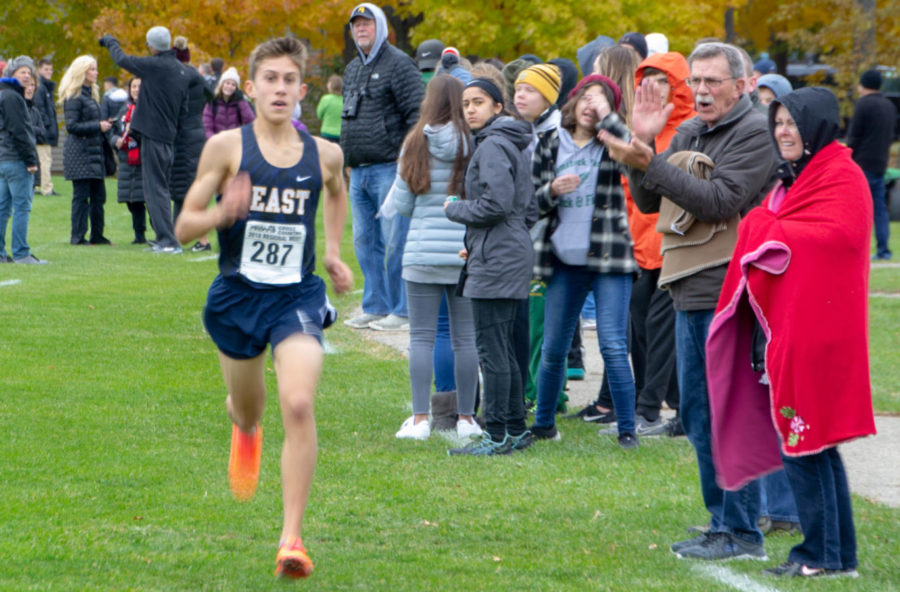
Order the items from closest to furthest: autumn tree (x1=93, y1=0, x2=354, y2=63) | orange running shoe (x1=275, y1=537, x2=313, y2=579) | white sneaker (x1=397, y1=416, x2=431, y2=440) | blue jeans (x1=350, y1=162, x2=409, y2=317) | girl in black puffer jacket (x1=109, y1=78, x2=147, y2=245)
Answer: orange running shoe (x1=275, y1=537, x2=313, y2=579)
white sneaker (x1=397, y1=416, x2=431, y2=440)
blue jeans (x1=350, y1=162, x2=409, y2=317)
girl in black puffer jacket (x1=109, y1=78, x2=147, y2=245)
autumn tree (x1=93, y1=0, x2=354, y2=63)

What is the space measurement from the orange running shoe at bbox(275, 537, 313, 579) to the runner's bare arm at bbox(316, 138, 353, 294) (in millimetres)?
1148

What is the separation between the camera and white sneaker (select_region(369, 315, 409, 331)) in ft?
37.5

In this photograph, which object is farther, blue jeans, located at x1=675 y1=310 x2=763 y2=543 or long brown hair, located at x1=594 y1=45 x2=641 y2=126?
long brown hair, located at x1=594 y1=45 x2=641 y2=126

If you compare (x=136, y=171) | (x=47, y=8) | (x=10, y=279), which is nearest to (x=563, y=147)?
(x=10, y=279)

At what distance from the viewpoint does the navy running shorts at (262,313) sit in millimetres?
5125

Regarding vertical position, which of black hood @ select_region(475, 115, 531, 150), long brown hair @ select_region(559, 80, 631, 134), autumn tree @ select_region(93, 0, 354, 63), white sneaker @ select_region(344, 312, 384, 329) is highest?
autumn tree @ select_region(93, 0, 354, 63)

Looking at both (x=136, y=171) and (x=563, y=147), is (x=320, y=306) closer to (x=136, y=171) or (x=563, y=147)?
(x=563, y=147)

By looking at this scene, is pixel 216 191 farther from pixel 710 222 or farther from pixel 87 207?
pixel 87 207

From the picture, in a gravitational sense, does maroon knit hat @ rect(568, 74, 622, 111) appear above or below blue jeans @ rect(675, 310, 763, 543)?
above

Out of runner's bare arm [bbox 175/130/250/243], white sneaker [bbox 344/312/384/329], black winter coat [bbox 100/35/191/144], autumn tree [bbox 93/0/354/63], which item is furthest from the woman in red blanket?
autumn tree [bbox 93/0/354/63]

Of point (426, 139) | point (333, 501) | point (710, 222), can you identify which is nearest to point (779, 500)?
point (710, 222)

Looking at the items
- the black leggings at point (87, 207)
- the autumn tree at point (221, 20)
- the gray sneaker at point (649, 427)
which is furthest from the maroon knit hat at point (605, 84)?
the autumn tree at point (221, 20)

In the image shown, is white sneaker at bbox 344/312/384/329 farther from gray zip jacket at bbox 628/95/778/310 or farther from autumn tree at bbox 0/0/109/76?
autumn tree at bbox 0/0/109/76

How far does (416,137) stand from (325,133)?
11.9 metres
